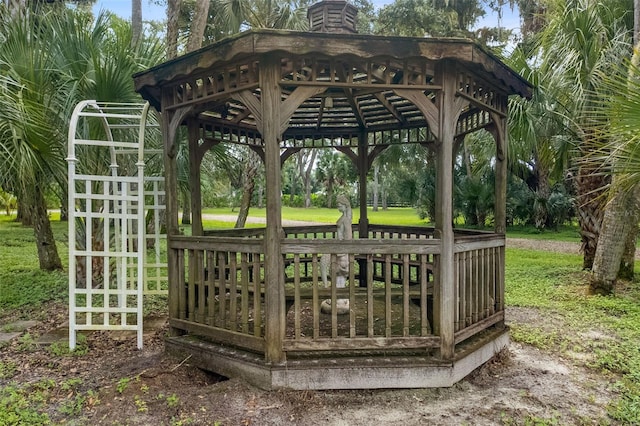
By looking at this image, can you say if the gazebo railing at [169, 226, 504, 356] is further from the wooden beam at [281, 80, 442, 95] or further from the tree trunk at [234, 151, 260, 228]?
the tree trunk at [234, 151, 260, 228]

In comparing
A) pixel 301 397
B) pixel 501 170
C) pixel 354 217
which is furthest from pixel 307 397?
pixel 354 217

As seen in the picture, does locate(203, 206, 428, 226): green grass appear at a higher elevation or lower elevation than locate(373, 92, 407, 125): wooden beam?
lower

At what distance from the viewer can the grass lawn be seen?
4375mm

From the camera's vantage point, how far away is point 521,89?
182 inches

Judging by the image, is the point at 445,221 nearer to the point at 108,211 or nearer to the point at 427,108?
the point at 427,108

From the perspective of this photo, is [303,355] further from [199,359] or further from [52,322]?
[52,322]

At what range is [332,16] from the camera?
4656mm

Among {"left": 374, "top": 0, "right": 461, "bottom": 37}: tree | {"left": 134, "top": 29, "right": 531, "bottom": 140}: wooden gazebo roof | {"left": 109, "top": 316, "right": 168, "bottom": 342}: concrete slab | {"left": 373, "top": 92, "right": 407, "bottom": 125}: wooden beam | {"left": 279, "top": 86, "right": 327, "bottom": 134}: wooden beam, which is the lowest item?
{"left": 109, "top": 316, "right": 168, "bottom": 342}: concrete slab

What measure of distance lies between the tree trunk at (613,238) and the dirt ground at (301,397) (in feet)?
10.7

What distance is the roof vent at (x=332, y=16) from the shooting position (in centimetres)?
464

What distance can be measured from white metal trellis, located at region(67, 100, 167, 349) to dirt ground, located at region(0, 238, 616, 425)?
2.25ft

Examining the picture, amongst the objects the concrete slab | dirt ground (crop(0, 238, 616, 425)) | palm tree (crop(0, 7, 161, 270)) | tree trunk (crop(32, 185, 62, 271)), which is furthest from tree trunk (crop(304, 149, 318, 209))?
dirt ground (crop(0, 238, 616, 425))

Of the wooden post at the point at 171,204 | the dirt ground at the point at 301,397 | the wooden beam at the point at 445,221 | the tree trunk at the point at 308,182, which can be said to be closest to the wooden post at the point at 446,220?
the wooden beam at the point at 445,221

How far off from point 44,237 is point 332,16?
24.4 feet
